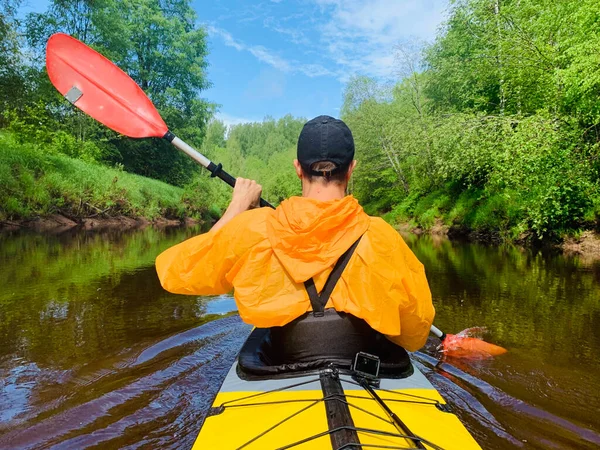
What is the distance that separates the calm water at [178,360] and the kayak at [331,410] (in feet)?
2.61

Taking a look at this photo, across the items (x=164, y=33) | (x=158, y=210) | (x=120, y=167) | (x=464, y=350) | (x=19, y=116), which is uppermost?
(x=164, y=33)

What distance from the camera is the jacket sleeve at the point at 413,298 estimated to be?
5.47 feet

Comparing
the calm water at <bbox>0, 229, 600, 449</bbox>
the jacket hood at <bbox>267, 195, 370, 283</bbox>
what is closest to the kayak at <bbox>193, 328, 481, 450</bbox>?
the jacket hood at <bbox>267, 195, 370, 283</bbox>

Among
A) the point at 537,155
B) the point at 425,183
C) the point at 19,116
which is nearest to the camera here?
the point at 537,155

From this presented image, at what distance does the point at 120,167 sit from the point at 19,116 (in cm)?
507

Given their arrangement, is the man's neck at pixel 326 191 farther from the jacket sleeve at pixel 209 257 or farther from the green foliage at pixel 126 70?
the green foliage at pixel 126 70

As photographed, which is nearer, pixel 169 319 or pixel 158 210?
pixel 169 319

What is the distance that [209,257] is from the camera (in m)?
1.72

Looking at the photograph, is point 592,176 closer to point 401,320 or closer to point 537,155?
point 537,155

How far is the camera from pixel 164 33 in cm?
2498

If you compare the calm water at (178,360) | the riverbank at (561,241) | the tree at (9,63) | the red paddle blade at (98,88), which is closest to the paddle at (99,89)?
the red paddle blade at (98,88)

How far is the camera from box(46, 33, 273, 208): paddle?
3539 millimetres

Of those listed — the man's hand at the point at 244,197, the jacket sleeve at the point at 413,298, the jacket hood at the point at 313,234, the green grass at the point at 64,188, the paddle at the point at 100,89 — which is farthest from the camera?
the green grass at the point at 64,188

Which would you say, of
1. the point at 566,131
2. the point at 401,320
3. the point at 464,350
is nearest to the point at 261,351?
the point at 401,320
